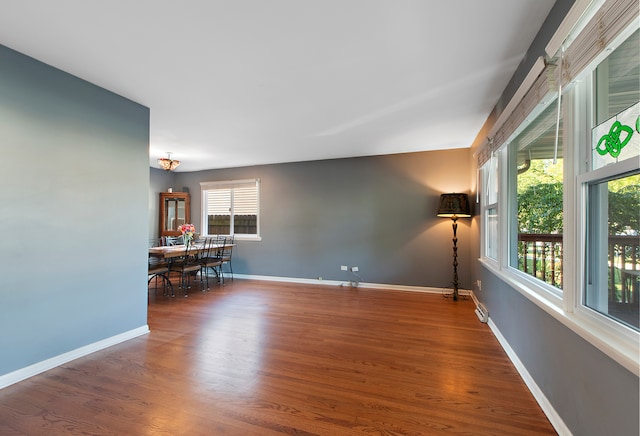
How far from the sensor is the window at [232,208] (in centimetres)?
623

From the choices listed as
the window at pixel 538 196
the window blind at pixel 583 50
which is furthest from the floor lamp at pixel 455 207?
the window blind at pixel 583 50

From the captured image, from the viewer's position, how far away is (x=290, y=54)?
7.05 feet

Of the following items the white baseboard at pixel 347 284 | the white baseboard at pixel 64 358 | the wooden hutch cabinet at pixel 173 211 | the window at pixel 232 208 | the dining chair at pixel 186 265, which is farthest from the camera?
the wooden hutch cabinet at pixel 173 211

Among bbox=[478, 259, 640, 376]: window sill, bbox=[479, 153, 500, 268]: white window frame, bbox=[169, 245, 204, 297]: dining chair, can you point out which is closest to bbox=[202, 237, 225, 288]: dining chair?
bbox=[169, 245, 204, 297]: dining chair

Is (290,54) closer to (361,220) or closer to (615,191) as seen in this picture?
(615,191)

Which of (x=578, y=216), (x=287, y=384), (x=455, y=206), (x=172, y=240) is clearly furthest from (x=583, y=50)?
(x=172, y=240)

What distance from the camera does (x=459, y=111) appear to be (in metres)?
3.17

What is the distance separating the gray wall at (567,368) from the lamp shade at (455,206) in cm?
185

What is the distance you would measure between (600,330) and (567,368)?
396 millimetres

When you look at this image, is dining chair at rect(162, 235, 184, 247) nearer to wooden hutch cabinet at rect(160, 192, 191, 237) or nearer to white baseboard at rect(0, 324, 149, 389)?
wooden hutch cabinet at rect(160, 192, 191, 237)

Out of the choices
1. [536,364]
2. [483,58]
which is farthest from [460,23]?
[536,364]

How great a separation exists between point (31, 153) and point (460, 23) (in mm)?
3288

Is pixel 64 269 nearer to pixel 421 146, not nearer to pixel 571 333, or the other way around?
pixel 571 333

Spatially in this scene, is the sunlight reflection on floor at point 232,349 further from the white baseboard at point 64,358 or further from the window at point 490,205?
the window at point 490,205
